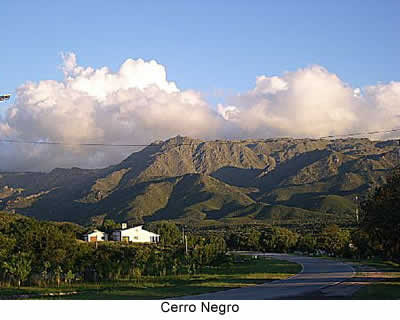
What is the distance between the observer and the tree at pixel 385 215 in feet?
74.8

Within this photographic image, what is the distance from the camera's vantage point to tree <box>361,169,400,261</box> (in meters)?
22.8

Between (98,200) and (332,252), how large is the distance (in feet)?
442

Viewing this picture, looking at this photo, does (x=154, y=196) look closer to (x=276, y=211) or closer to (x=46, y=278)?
(x=276, y=211)

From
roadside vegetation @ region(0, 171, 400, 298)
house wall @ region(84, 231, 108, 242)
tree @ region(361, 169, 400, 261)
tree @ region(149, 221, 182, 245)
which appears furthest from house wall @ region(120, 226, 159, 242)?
tree @ region(361, 169, 400, 261)

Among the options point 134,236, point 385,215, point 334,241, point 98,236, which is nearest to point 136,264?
point 385,215

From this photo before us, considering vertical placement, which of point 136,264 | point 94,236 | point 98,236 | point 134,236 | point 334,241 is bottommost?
point 136,264

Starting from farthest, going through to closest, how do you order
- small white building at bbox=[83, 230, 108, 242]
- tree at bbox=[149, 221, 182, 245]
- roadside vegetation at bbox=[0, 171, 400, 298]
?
tree at bbox=[149, 221, 182, 245], small white building at bbox=[83, 230, 108, 242], roadside vegetation at bbox=[0, 171, 400, 298]

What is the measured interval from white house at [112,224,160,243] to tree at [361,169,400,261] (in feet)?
168

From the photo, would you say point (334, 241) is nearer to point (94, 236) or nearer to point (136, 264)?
point (94, 236)

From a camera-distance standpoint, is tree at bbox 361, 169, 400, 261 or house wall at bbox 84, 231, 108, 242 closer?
tree at bbox 361, 169, 400, 261

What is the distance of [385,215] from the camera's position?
2323cm

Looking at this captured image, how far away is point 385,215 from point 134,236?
182 ft

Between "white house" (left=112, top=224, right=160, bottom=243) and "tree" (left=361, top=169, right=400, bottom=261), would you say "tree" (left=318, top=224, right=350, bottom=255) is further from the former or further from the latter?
"tree" (left=361, top=169, right=400, bottom=261)

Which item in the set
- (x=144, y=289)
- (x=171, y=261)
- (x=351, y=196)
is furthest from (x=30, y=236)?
(x=351, y=196)
